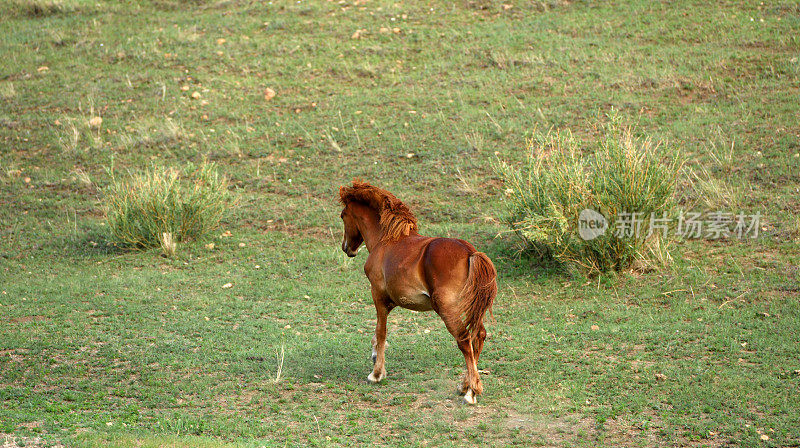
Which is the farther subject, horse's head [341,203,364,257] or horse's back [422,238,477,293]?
horse's head [341,203,364,257]

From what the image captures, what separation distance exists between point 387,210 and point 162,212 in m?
5.03

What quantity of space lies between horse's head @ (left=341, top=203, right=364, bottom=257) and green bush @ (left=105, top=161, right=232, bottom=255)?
4181 mm

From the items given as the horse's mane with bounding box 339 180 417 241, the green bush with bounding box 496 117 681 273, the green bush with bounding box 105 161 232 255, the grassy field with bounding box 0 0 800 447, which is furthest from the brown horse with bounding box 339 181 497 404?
the green bush with bounding box 105 161 232 255

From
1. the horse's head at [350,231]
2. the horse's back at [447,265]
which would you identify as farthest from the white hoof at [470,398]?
the horse's head at [350,231]

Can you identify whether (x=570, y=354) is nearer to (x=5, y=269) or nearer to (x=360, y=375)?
(x=360, y=375)

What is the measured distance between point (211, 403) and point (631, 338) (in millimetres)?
3974

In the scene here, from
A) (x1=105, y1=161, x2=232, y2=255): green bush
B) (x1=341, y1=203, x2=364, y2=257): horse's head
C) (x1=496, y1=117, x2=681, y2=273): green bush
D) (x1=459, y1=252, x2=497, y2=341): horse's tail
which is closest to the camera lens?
(x1=459, y1=252, x2=497, y2=341): horse's tail

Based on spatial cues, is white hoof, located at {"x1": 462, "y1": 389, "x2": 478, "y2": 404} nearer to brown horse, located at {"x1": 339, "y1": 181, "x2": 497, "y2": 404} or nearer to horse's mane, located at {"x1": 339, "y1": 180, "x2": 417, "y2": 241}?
brown horse, located at {"x1": 339, "y1": 181, "x2": 497, "y2": 404}

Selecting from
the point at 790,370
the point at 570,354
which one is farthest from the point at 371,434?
the point at 790,370

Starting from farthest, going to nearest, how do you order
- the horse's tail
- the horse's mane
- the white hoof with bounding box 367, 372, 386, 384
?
the white hoof with bounding box 367, 372, 386, 384 → the horse's mane → the horse's tail

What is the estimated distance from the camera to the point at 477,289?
20.2 ft

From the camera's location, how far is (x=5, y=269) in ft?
34.3

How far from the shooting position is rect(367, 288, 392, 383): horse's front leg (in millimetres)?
6863

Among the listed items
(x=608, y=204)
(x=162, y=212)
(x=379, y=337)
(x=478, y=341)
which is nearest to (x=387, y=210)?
(x=379, y=337)
